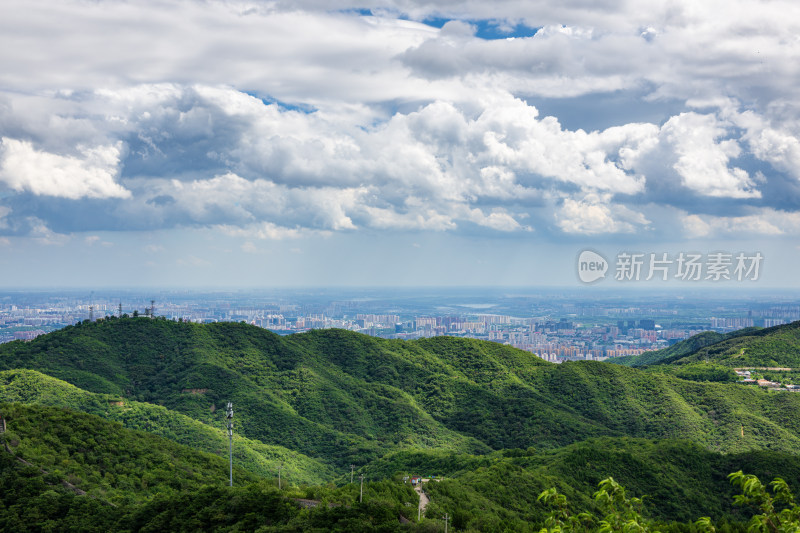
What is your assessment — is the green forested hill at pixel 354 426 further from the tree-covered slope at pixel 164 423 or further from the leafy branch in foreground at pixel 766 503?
the leafy branch in foreground at pixel 766 503

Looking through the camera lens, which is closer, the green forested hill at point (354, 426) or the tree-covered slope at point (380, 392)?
the green forested hill at point (354, 426)

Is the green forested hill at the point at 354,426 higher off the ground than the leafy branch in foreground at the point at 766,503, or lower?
lower

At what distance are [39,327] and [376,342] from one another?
131 m

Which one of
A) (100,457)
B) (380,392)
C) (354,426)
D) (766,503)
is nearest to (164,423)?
(100,457)

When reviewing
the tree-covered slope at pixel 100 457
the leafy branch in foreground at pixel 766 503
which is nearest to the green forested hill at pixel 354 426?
the tree-covered slope at pixel 100 457

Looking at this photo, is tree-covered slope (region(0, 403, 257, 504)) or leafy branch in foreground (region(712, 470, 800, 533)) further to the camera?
tree-covered slope (region(0, 403, 257, 504))

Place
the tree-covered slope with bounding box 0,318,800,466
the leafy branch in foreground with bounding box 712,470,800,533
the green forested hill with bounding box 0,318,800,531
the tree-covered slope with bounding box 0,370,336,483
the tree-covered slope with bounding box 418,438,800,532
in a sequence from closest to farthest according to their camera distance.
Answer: the leafy branch in foreground with bounding box 712,470,800,533, the green forested hill with bounding box 0,318,800,531, the tree-covered slope with bounding box 418,438,800,532, the tree-covered slope with bounding box 0,370,336,483, the tree-covered slope with bounding box 0,318,800,466

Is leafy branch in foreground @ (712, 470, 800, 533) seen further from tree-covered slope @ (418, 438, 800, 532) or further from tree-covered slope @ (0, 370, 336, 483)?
tree-covered slope @ (0, 370, 336, 483)

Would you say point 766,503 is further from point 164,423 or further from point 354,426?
point 354,426

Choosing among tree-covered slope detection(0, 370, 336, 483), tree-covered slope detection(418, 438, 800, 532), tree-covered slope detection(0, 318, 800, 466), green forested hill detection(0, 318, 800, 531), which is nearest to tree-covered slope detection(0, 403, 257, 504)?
green forested hill detection(0, 318, 800, 531)

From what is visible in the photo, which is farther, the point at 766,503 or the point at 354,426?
the point at 354,426

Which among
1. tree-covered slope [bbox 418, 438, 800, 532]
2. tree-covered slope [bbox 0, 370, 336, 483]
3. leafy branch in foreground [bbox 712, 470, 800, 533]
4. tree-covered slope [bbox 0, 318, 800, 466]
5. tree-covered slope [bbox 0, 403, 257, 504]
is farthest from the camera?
tree-covered slope [bbox 0, 318, 800, 466]

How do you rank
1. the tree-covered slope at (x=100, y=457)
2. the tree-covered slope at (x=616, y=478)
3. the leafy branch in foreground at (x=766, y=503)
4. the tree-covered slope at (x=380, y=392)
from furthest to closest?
the tree-covered slope at (x=380, y=392)
the tree-covered slope at (x=100, y=457)
the tree-covered slope at (x=616, y=478)
the leafy branch in foreground at (x=766, y=503)

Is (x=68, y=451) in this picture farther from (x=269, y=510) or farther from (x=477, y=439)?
(x=477, y=439)
